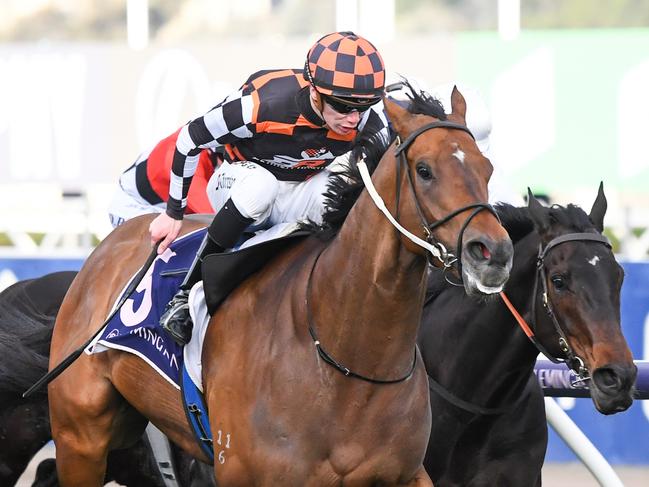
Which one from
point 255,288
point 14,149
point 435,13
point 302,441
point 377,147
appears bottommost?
point 435,13

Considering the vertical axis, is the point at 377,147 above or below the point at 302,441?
above

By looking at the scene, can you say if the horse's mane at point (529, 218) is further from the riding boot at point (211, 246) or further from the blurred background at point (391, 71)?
the blurred background at point (391, 71)

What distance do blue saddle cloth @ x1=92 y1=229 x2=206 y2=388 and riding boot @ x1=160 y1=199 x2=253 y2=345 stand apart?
4.1 inches

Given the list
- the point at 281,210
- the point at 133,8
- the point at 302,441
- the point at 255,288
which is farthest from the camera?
the point at 133,8

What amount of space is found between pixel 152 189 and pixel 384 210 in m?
2.17

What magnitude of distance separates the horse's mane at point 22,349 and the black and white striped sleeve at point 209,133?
44.1 inches

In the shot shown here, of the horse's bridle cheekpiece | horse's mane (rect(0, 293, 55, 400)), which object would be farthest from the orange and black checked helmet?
horse's mane (rect(0, 293, 55, 400))

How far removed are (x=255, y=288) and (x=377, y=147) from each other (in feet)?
1.98

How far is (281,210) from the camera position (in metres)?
4.13

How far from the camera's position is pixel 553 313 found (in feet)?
13.0

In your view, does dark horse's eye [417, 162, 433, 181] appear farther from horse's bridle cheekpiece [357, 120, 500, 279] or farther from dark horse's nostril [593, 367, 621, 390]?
dark horse's nostril [593, 367, 621, 390]

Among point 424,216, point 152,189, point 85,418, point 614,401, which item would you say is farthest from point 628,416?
point 424,216

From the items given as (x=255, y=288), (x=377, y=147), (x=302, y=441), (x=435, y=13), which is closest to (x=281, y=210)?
(x=255, y=288)

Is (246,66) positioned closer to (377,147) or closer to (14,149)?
(14,149)
